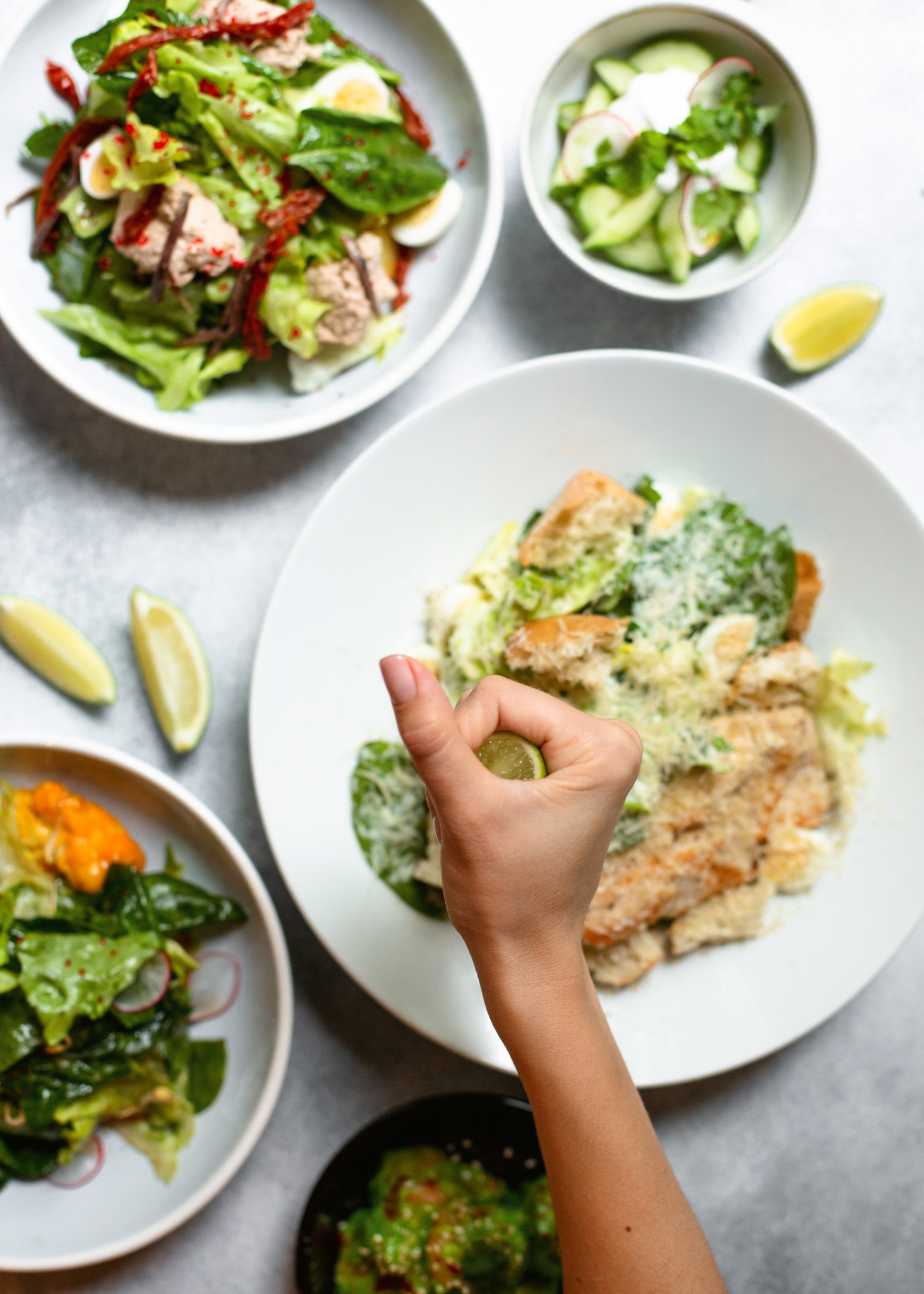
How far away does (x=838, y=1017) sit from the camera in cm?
248

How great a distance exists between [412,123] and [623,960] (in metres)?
2.08

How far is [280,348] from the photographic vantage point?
223 cm

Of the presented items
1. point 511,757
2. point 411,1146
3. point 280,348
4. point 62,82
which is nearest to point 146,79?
point 62,82

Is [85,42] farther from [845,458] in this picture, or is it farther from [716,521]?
[845,458]

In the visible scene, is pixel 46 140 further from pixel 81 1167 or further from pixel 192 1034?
pixel 81 1167

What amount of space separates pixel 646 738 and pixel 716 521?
562mm

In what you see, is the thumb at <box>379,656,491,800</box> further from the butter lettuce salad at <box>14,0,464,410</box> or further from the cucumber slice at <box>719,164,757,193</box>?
the cucumber slice at <box>719,164,757,193</box>

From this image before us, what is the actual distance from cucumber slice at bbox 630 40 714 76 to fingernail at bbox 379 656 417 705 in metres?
1.69

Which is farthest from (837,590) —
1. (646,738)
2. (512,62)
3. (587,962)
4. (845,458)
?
(512,62)

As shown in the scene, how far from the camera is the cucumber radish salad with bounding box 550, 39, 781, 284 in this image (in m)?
2.08

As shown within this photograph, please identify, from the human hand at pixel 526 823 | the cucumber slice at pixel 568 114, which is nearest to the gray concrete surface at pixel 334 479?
the cucumber slice at pixel 568 114

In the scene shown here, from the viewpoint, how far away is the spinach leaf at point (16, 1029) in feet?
6.84

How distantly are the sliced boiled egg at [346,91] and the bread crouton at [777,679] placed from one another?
157 centimetres

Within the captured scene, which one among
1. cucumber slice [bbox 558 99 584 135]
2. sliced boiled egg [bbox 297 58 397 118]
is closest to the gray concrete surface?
cucumber slice [bbox 558 99 584 135]
